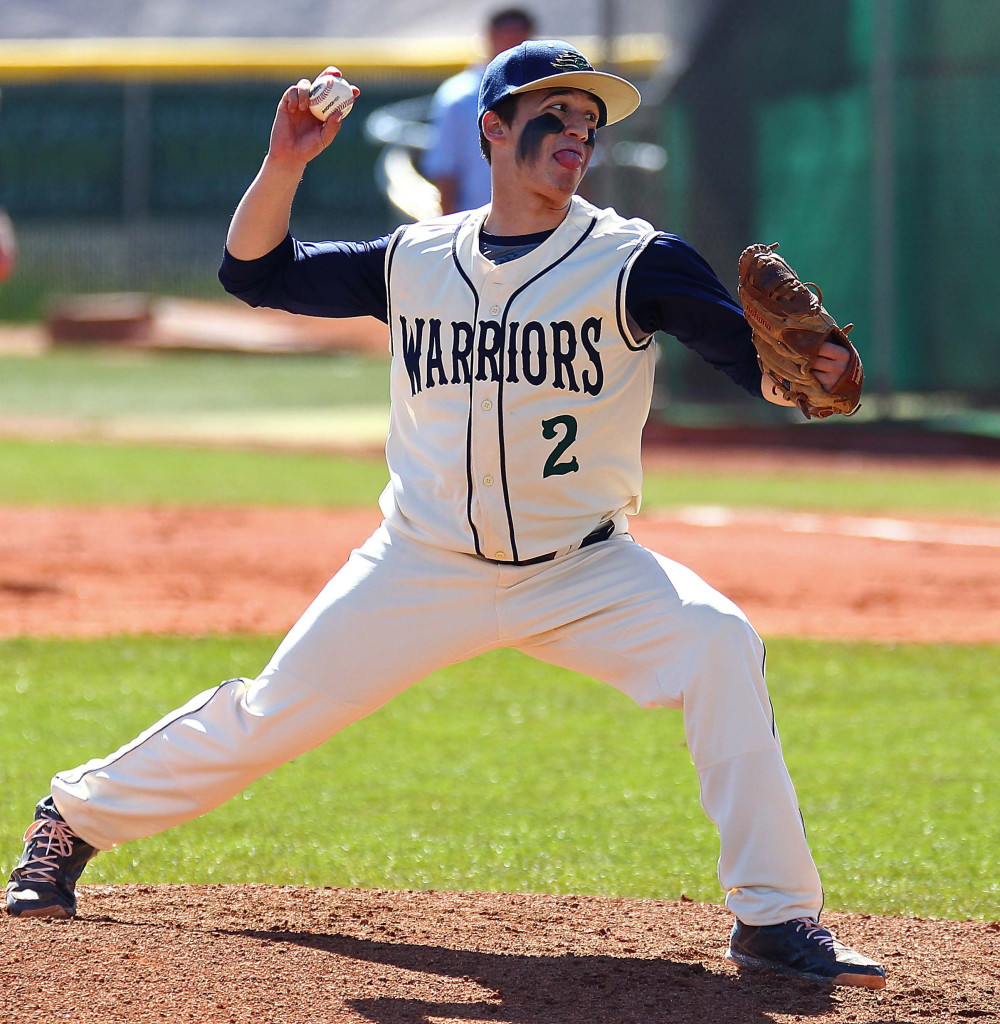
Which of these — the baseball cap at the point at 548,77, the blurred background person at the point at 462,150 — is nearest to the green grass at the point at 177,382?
the blurred background person at the point at 462,150

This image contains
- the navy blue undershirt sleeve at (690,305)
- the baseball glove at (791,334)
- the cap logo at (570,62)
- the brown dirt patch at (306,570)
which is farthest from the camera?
the brown dirt patch at (306,570)

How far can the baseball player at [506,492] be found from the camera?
9.95ft

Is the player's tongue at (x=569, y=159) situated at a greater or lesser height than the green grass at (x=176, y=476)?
greater

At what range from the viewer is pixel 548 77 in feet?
10.1

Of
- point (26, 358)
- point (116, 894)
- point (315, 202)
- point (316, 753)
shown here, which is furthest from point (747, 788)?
point (315, 202)

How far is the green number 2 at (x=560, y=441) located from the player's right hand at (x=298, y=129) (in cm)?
72

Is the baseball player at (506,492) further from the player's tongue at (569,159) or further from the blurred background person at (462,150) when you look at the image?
the blurred background person at (462,150)

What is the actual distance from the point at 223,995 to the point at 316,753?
2195 mm

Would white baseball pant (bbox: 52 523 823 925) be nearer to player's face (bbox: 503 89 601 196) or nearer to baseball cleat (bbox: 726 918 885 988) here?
baseball cleat (bbox: 726 918 885 988)

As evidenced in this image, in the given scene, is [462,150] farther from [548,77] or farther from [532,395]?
[532,395]

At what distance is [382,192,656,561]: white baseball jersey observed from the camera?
10.1 feet

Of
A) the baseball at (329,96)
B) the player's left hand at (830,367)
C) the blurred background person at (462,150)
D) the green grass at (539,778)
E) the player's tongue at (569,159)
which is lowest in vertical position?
the green grass at (539,778)

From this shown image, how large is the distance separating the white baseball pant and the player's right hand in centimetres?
77

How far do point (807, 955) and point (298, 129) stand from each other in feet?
6.00
